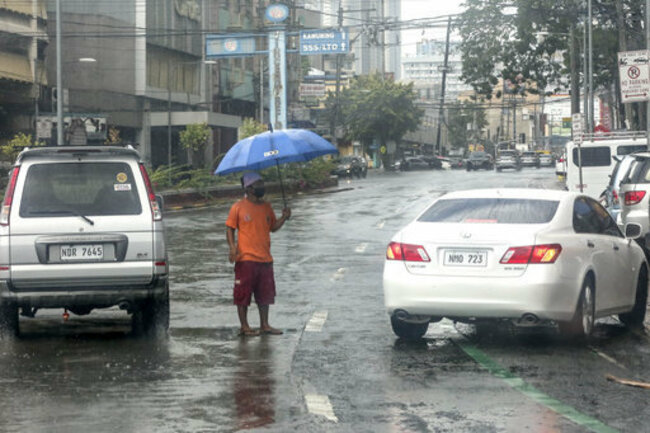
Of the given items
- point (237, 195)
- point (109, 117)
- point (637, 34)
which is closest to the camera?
point (637, 34)

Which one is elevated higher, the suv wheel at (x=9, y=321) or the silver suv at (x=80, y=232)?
the silver suv at (x=80, y=232)

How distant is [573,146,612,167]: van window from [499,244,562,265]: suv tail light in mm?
25275

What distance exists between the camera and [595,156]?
1371 inches

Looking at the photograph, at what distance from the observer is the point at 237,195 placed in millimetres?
45875

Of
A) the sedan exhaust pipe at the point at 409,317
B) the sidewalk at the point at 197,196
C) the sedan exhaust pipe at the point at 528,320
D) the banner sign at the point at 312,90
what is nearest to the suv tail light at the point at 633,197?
the sedan exhaust pipe at the point at 409,317

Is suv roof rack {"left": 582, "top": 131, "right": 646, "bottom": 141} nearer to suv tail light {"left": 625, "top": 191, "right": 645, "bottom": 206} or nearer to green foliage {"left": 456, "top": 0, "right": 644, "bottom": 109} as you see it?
green foliage {"left": 456, "top": 0, "right": 644, "bottom": 109}

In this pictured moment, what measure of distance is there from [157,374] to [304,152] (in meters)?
3.36

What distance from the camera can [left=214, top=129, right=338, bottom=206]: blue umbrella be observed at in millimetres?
11617

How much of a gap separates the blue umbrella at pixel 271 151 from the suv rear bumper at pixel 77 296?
155cm

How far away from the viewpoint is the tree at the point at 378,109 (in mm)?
100562

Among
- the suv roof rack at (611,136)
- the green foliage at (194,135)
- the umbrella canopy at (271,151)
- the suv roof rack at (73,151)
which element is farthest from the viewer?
the green foliage at (194,135)

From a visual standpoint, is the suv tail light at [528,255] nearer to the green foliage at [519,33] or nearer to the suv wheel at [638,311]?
the suv wheel at [638,311]

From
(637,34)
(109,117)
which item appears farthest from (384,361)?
(109,117)

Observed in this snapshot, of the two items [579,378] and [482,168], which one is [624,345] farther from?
[482,168]
